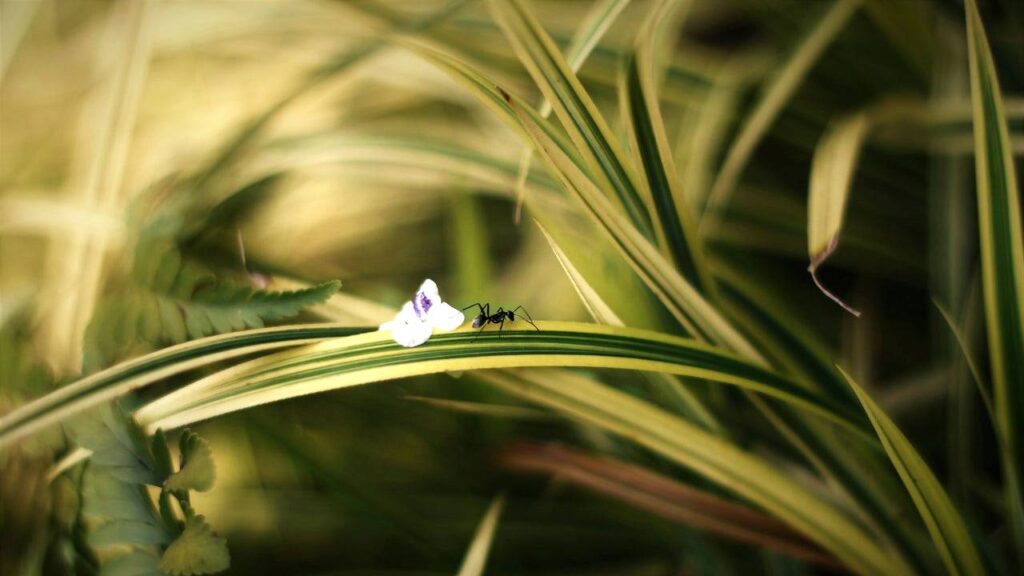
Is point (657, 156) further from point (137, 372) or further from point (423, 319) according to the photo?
point (137, 372)

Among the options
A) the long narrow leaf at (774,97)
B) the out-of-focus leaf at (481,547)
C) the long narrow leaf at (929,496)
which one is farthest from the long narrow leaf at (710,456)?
the long narrow leaf at (774,97)

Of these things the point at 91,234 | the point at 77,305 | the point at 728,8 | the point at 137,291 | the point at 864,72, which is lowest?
the point at 137,291

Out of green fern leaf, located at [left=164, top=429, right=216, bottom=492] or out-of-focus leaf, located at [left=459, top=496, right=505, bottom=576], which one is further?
out-of-focus leaf, located at [left=459, top=496, right=505, bottom=576]

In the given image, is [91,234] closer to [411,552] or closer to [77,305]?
[77,305]

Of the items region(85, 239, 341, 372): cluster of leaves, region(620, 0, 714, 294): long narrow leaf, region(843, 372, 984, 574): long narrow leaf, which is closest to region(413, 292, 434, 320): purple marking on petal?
region(85, 239, 341, 372): cluster of leaves

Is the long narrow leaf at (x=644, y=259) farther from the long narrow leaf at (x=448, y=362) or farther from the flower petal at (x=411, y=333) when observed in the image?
the flower petal at (x=411, y=333)

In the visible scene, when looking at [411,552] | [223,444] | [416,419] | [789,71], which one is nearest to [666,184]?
[789,71]

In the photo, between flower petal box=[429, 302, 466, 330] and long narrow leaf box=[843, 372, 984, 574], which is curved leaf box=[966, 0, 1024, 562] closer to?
long narrow leaf box=[843, 372, 984, 574]
